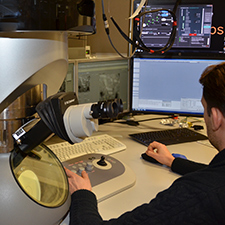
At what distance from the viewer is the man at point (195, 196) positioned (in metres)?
0.72

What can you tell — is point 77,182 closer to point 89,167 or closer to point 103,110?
point 89,167

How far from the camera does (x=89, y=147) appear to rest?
4.56ft

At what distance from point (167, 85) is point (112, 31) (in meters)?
0.48

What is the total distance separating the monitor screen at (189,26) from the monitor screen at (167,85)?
13 cm

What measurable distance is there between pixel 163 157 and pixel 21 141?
0.73m

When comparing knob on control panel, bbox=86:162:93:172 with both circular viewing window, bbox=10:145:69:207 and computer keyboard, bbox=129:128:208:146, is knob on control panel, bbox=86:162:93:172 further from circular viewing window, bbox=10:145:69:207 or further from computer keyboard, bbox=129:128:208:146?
computer keyboard, bbox=129:128:208:146

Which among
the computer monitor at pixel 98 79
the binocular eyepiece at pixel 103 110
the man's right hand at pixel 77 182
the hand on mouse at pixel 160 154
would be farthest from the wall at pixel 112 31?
the binocular eyepiece at pixel 103 110

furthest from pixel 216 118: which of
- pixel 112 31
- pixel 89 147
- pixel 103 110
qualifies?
pixel 112 31

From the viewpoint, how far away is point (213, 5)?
1.78 meters

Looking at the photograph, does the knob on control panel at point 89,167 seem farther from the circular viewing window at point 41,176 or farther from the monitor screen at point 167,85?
the monitor screen at point 167,85

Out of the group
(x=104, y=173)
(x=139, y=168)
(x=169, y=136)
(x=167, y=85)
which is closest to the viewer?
(x=104, y=173)

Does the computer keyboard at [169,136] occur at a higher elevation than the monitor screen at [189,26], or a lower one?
lower

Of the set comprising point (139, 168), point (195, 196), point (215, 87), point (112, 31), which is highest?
point (112, 31)

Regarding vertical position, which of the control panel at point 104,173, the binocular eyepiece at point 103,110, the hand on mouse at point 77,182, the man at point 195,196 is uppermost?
the binocular eyepiece at point 103,110
